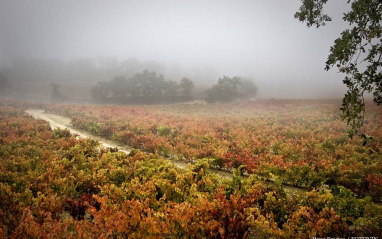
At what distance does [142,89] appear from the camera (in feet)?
191

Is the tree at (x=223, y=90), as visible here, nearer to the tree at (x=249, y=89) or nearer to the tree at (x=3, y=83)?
the tree at (x=249, y=89)

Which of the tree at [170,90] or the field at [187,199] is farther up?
the tree at [170,90]

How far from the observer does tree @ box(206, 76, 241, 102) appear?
51.3m

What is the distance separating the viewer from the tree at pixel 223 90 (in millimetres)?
51344

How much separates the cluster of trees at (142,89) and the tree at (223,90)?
7985mm

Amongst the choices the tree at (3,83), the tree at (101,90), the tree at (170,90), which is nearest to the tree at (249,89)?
the tree at (170,90)

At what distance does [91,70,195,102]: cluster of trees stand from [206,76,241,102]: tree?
314 inches

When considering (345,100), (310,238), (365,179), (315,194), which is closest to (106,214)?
(310,238)

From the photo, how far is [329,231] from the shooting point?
3707 mm

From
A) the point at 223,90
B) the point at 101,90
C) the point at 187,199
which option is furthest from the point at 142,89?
the point at 187,199

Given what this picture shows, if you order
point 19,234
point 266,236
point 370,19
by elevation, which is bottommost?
point 266,236

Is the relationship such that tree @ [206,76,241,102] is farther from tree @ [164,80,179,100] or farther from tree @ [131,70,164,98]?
tree @ [131,70,164,98]

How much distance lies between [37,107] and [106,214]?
46216mm

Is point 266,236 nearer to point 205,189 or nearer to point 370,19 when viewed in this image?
point 205,189
